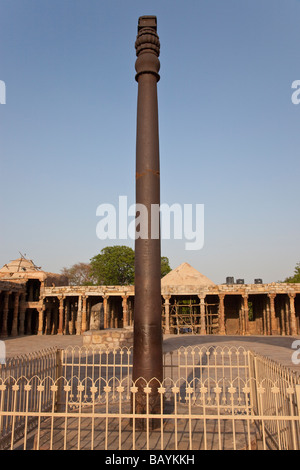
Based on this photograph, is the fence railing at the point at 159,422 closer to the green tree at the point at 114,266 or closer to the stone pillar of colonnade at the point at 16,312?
the stone pillar of colonnade at the point at 16,312

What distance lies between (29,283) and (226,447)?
29526mm

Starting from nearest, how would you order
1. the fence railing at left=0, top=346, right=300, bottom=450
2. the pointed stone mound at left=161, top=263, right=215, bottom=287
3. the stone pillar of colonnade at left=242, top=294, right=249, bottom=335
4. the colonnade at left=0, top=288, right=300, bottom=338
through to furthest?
the fence railing at left=0, top=346, right=300, bottom=450 < the colonnade at left=0, top=288, right=300, bottom=338 < the stone pillar of colonnade at left=242, top=294, right=249, bottom=335 < the pointed stone mound at left=161, top=263, right=215, bottom=287

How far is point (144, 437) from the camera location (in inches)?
167

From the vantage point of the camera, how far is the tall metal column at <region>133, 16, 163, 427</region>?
4.93m

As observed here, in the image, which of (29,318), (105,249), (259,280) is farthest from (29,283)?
(259,280)

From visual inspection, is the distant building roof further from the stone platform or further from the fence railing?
the fence railing

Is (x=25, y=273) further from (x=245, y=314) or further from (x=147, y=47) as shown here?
(x=147, y=47)

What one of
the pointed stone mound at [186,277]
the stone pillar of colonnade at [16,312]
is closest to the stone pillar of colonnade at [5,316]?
the stone pillar of colonnade at [16,312]

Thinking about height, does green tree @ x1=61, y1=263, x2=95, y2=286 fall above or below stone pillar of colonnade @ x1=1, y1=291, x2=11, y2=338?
above

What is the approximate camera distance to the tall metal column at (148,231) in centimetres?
493

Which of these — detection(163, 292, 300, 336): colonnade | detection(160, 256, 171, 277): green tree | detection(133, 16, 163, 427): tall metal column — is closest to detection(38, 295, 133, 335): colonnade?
detection(163, 292, 300, 336): colonnade

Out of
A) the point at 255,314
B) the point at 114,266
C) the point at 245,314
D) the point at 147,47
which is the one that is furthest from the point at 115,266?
the point at 147,47

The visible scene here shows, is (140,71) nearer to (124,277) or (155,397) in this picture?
(155,397)

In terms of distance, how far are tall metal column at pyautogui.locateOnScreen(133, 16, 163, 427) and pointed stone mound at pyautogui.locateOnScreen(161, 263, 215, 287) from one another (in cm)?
2531
